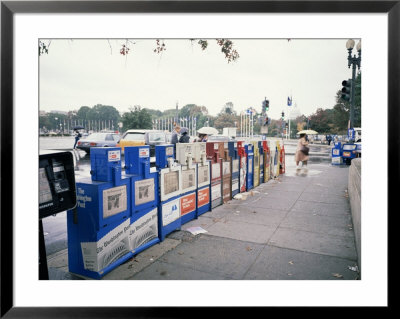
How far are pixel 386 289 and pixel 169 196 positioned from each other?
3023mm

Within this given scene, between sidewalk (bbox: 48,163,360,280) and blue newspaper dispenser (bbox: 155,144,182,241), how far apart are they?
0.21 m

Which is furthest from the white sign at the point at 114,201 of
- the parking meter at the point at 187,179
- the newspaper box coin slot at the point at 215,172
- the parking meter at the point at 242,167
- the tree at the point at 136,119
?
the tree at the point at 136,119

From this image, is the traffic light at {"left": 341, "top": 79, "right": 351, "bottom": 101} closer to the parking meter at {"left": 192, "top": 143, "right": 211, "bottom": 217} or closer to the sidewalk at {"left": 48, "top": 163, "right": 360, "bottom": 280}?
the sidewalk at {"left": 48, "top": 163, "right": 360, "bottom": 280}

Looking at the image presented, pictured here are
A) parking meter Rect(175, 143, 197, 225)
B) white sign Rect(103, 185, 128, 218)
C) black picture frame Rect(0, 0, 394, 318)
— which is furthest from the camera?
parking meter Rect(175, 143, 197, 225)

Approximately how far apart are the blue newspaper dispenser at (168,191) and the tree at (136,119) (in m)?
29.1

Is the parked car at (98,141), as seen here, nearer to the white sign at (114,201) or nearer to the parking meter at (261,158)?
the parking meter at (261,158)

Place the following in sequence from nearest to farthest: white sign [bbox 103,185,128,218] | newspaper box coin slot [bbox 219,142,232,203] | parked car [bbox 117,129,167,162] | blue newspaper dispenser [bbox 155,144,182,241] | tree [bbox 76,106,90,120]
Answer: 1. white sign [bbox 103,185,128,218]
2. blue newspaper dispenser [bbox 155,144,182,241]
3. newspaper box coin slot [bbox 219,142,232,203]
4. parked car [bbox 117,129,167,162]
5. tree [bbox 76,106,90,120]

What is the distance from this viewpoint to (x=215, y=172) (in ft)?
22.0

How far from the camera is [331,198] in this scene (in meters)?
7.87

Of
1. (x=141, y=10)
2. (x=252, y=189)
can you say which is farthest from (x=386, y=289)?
(x=252, y=189)

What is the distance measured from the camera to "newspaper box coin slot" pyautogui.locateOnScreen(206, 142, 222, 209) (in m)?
6.62

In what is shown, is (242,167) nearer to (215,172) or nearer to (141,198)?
(215,172)

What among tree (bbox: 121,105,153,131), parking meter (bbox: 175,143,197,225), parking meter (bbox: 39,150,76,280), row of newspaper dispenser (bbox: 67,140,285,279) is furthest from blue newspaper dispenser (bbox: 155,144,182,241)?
tree (bbox: 121,105,153,131)

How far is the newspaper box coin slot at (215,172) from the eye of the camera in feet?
21.7
